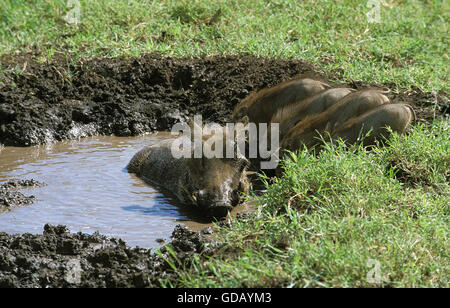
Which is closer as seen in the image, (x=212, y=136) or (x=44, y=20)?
(x=212, y=136)

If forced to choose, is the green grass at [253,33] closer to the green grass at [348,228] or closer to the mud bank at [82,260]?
the green grass at [348,228]

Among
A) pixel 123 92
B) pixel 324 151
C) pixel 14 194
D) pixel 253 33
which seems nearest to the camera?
pixel 324 151

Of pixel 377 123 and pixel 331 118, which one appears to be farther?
pixel 331 118

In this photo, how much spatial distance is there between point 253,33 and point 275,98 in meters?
2.86

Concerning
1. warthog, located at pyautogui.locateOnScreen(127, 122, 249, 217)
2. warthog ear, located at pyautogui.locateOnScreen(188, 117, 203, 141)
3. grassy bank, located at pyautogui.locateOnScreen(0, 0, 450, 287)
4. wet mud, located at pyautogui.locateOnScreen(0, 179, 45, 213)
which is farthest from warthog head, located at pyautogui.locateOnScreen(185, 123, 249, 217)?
wet mud, located at pyautogui.locateOnScreen(0, 179, 45, 213)

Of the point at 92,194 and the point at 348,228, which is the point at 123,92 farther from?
the point at 348,228

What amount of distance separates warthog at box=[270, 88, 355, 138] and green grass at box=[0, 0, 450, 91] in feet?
5.27

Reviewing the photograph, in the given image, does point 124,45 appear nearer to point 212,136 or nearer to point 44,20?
point 44,20

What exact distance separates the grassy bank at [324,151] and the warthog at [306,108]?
105cm

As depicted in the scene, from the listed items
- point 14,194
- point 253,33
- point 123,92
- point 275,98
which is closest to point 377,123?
point 275,98

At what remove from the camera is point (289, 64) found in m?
9.95

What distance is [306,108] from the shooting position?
26.7 feet

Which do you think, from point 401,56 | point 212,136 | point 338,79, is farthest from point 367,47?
point 212,136
